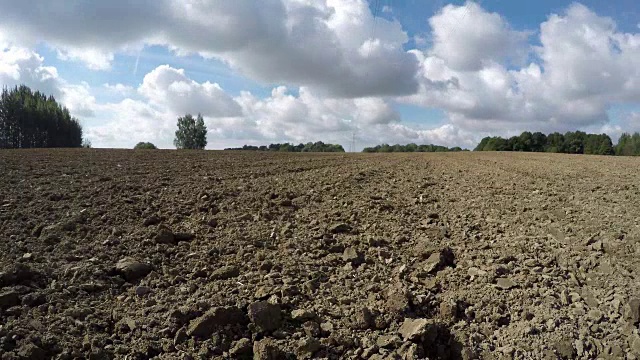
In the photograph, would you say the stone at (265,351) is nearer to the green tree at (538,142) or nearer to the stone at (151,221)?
the stone at (151,221)

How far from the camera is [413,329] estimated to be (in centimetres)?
395

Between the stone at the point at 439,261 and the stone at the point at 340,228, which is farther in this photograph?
the stone at the point at 340,228

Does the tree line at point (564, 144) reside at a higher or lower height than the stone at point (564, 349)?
higher

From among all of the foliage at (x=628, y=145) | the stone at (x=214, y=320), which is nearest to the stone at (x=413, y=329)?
the stone at (x=214, y=320)

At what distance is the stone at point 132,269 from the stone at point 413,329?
7.95ft

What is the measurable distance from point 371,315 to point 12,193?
18.8 feet

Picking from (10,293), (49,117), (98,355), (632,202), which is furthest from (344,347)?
(49,117)

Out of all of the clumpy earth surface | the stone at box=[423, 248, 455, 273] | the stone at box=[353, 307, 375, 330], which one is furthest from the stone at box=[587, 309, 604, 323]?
the stone at box=[353, 307, 375, 330]

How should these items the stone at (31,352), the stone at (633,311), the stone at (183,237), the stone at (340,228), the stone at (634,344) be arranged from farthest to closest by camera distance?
the stone at (340,228) < the stone at (183,237) < the stone at (633,311) < the stone at (634,344) < the stone at (31,352)

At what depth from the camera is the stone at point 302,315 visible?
159 inches

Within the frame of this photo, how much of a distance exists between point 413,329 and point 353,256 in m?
1.36

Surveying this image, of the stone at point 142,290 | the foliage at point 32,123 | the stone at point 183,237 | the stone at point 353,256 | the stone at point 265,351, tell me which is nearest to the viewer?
the stone at point 265,351

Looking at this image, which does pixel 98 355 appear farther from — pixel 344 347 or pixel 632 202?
pixel 632 202

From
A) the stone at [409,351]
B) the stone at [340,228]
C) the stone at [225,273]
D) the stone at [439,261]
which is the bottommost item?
the stone at [409,351]
